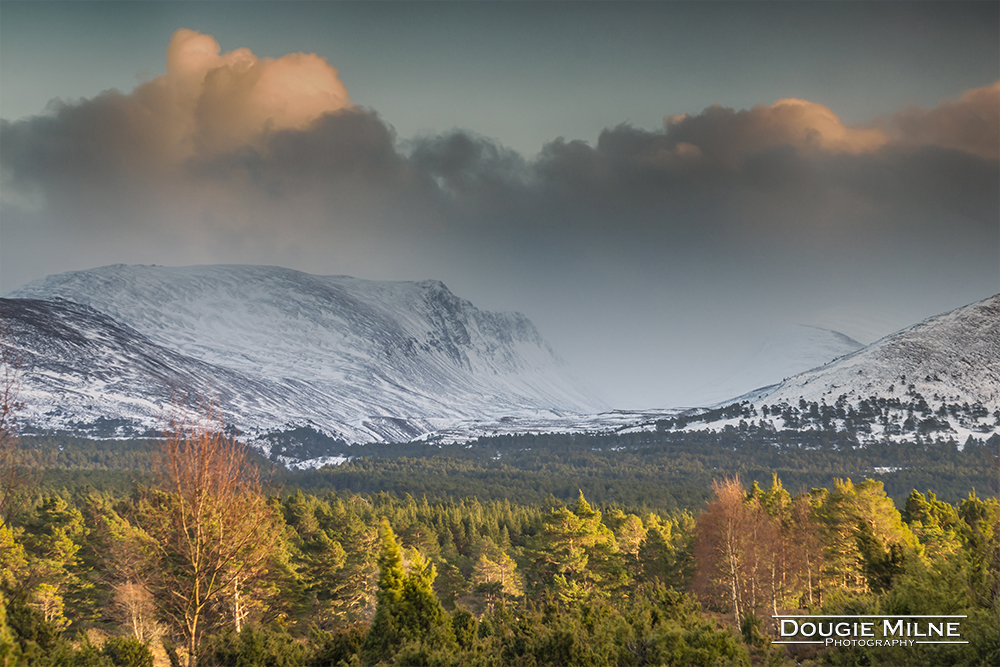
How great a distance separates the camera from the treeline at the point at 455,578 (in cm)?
1981

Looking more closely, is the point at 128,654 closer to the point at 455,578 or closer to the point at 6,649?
the point at 6,649

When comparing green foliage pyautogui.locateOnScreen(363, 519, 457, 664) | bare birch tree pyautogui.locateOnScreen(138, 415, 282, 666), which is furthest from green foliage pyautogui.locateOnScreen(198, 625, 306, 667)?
green foliage pyautogui.locateOnScreen(363, 519, 457, 664)

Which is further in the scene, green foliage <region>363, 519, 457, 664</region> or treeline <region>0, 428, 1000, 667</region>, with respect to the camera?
green foliage <region>363, 519, 457, 664</region>

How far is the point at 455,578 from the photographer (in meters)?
57.2

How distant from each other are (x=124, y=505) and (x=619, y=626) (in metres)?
54.4

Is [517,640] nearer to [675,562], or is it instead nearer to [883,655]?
[883,655]

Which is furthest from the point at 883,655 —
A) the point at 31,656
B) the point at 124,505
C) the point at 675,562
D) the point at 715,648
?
the point at 124,505

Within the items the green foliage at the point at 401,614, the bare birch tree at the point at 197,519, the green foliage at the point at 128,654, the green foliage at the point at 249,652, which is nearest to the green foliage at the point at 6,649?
the bare birch tree at the point at 197,519

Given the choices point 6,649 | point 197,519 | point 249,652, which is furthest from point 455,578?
point 6,649

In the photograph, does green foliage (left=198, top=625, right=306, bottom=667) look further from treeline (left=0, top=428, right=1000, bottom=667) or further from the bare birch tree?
the bare birch tree

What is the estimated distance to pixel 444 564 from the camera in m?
59.3

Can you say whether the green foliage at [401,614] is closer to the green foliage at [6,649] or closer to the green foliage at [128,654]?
the green foliage at [128,654]

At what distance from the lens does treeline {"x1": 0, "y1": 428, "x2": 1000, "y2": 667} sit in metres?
19.8

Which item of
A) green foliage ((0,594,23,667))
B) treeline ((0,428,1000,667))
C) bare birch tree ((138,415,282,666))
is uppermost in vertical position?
bare birch tree ((138,415,282,666))
